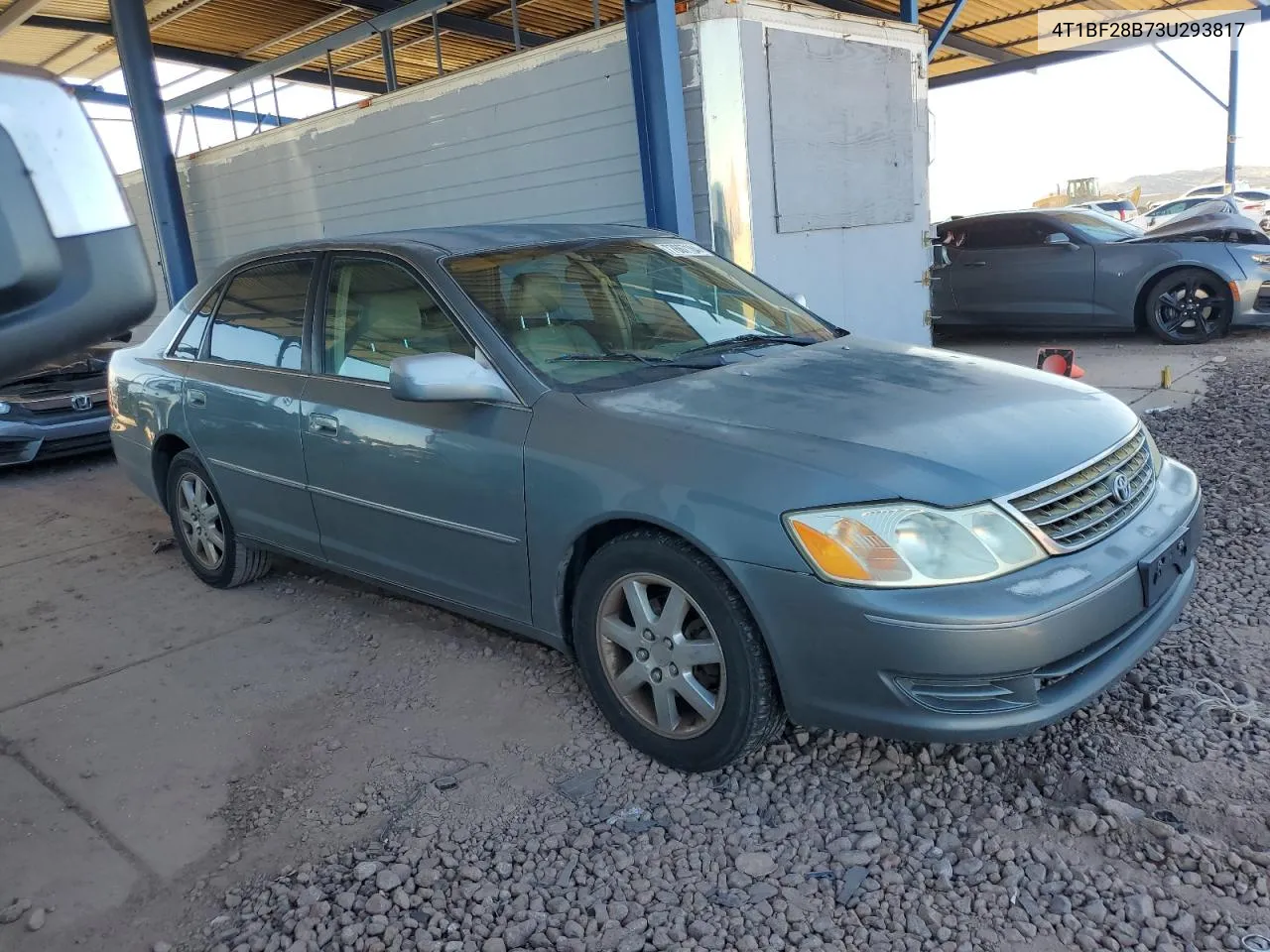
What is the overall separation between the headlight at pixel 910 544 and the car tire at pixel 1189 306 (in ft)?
28.0

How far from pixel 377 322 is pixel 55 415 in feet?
16.8

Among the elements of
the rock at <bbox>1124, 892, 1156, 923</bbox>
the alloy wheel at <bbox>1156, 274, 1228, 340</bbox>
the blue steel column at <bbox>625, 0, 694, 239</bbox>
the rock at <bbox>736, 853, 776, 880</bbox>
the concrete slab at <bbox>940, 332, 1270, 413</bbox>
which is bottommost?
the concrete slab at <bbox>940, 332, 1270, 413</bbox>

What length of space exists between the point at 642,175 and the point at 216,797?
4.85 meters

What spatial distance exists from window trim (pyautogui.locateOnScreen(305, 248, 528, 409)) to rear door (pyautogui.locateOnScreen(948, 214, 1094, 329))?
8375mm

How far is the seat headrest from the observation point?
352 cm

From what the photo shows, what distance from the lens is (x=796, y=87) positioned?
276 inches

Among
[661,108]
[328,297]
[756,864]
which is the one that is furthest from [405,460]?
[661,108]

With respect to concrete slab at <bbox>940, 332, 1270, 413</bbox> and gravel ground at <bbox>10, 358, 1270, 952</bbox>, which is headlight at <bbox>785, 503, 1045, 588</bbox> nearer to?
gravel ground at <bbox>10, 358, 1270, 952</bbox>

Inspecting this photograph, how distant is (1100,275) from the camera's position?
1011 centimetres

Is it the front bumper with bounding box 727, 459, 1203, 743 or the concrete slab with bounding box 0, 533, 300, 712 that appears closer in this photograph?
the front bumper with bounding box 727, 459, 1203, 743

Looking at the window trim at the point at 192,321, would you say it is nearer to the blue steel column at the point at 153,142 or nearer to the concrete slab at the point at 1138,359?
the concrete slab at the point at 1138,359

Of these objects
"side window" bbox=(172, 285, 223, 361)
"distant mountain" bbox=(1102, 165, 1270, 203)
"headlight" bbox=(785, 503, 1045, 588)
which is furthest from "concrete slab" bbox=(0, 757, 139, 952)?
"distant mountain" bbox=(1102, 165, 1270, 203)

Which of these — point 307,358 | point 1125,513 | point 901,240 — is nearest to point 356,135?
point 901,240

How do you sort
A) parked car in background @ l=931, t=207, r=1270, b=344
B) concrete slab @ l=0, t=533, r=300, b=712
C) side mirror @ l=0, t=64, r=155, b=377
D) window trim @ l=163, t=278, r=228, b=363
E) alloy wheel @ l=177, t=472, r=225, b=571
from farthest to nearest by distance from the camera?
parked car in background @ l=931, t=207, r=1270, b=344 < alloy wheel @ l=177, t=472, r=225, b=571 < window trim @ l=163, t=278, r=228, b=363 < concrete slab @ l=0, t=533, r=300, b=712 < side mirror @ l=0, t=64, r=155, b=377
